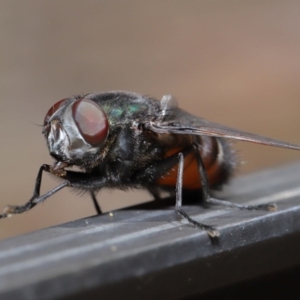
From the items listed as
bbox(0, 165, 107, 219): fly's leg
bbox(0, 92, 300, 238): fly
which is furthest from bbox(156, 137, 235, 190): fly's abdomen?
bbox(0, 165, 107, 219): fly's leg

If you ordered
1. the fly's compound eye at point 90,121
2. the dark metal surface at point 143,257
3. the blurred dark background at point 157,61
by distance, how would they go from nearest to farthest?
the dark metal surface at point 143,257
the fly's compound eye at point 90,121
the blurred dark background at point 157,61

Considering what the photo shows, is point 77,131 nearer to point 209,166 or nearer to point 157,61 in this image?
point 209,166

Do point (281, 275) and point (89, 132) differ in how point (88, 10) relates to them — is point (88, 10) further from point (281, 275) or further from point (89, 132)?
point (281, 275)

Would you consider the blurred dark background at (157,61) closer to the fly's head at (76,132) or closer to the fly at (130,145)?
the fly at (130,145)

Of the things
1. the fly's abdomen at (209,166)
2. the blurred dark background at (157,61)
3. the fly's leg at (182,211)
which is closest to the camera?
the fly's leg at (182,211)

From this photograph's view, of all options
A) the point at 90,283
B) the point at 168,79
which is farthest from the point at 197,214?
the point at 168,79

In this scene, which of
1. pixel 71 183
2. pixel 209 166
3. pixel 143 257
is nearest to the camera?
pixel 143 257

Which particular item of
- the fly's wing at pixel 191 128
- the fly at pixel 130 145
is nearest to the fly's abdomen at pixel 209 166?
the fly at pixel 130 145

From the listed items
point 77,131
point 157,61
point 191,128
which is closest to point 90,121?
point 77,131
